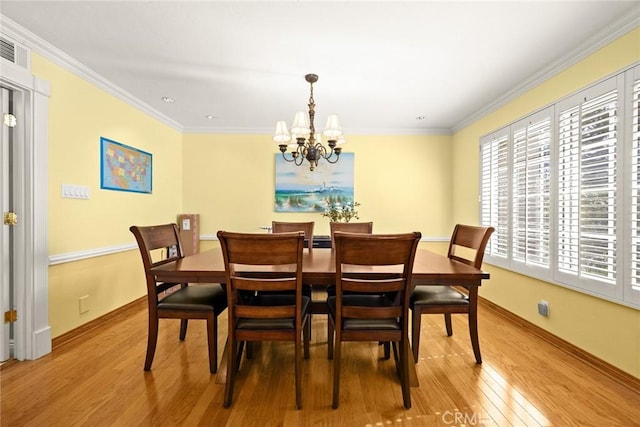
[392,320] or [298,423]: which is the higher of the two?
[392,320]

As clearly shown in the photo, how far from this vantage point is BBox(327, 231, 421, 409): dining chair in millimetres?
1580

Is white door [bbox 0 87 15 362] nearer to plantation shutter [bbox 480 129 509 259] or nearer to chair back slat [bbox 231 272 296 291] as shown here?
chair back slat [bbox 231 272 296 291]

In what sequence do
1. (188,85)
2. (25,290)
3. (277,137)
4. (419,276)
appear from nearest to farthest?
(419,276), (25,290), (277,137), (188,85)

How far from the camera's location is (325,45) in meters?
2.33

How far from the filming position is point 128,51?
246 centimetres

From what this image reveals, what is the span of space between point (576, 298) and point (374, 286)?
1.88 m

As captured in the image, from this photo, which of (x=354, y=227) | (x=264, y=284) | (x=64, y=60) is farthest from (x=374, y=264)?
(x=64, y=60)

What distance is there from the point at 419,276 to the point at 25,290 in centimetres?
276

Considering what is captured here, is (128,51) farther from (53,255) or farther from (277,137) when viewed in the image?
(53,255)

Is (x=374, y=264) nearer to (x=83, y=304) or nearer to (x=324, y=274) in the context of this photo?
(x=324, y=274)

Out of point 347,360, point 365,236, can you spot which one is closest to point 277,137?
point 365,236

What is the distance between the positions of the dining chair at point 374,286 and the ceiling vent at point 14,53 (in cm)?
254

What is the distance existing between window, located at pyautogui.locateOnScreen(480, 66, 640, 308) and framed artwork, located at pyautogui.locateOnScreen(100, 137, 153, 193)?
13.4 ft

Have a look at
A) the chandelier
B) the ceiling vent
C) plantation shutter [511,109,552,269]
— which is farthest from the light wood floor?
the ceiling vent
